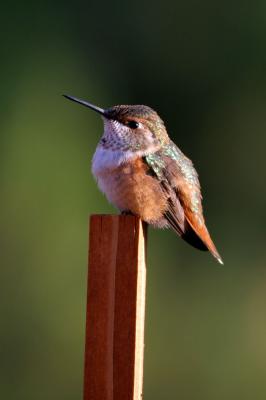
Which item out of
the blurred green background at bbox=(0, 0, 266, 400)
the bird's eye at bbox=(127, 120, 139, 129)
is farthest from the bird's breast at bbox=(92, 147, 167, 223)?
the blurred green background at bbox=(0, 0, 266, 400)

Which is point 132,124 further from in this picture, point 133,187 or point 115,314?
point 115,314

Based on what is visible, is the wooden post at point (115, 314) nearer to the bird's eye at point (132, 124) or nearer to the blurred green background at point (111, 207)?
the bird's eye at point (132, 124)

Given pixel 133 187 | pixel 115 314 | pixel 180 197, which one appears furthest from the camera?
pixel 180 197

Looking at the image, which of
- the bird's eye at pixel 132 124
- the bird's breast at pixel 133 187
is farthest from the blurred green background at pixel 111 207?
the bird's breast at pixel 133 187

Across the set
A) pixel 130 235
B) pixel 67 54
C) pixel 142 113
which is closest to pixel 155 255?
pixel 67 54

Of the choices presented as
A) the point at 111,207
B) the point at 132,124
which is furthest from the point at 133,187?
the point at 111,207

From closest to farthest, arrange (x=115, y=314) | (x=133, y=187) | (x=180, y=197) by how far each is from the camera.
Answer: (x=115, y=314)
(x=133, y=187)
(x=180, y=197)

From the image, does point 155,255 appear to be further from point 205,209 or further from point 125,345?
point 125,345

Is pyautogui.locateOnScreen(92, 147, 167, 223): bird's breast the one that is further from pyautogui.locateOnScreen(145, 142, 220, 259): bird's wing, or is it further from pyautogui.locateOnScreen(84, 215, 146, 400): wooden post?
pyautogui.locateOnScreen(84, 215, 146, 400): wooden post
